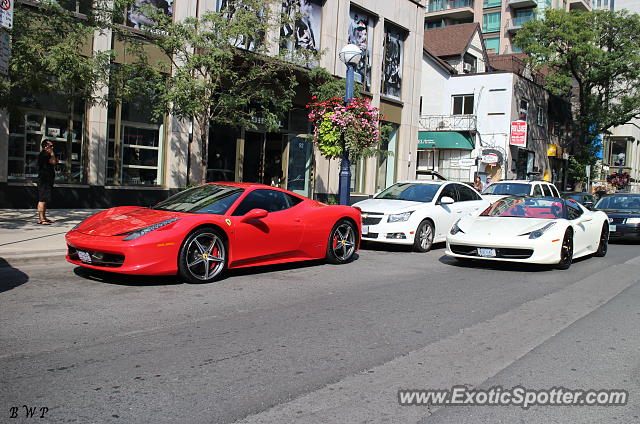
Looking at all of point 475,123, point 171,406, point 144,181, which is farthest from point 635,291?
point 475,123

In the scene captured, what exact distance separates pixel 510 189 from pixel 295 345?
1375 centimetres

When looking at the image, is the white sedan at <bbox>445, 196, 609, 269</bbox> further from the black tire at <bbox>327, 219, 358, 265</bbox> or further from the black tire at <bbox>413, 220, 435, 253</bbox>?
the black tire at <bbox>327, 219, 358, 265</bbox>

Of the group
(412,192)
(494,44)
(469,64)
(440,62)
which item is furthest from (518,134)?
(494,44)

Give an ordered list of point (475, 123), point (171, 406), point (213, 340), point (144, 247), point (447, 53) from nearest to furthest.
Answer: point (171, 406) → point (213, 340) → point (144, 247) → point (475, 123) → point (447, 53)

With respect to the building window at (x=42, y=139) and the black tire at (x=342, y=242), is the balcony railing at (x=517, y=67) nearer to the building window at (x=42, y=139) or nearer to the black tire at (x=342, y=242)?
the building window at (x=42, y=139)

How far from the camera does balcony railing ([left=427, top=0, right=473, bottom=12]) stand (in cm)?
6041

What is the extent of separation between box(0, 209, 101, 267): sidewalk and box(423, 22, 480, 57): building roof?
3163cm

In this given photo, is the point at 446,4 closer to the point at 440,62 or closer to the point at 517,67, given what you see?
the point at 517,67

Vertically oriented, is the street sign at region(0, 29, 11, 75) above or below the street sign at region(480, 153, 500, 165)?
below

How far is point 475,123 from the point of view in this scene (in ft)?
121

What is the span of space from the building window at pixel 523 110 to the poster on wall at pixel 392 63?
1503 cm

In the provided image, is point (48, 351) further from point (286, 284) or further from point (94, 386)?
point (286, 284)

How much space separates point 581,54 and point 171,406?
131 feet

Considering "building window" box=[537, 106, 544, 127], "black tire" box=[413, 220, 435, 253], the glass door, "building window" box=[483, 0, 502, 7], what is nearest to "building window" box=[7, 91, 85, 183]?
the glass door
